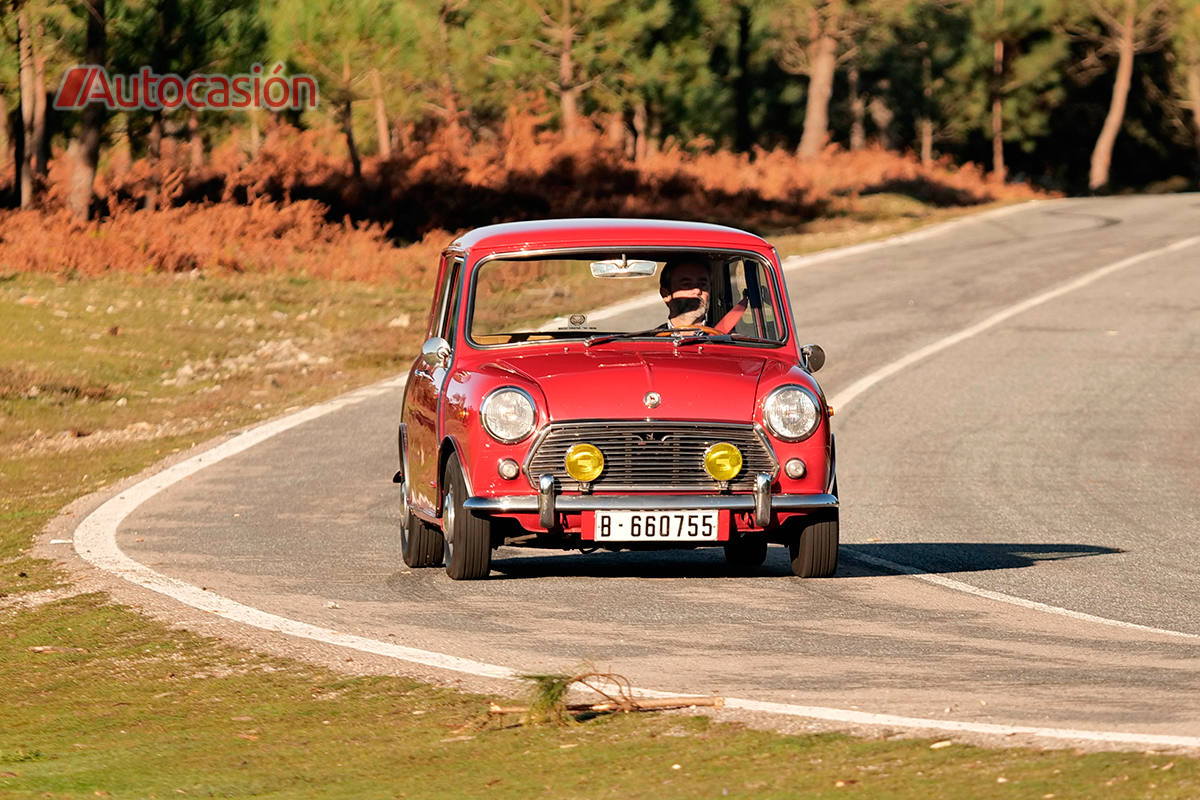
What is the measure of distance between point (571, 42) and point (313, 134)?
14.6m

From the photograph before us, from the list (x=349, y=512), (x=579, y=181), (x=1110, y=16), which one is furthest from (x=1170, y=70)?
(x=349, y=512)

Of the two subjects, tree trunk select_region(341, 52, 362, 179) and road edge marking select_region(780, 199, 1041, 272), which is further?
tree trunk select_region(341, 52, 362, 179)

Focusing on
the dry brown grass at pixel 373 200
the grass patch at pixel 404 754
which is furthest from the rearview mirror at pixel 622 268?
the dry brown grass at pixel 373 200

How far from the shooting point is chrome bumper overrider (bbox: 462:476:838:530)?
852cm

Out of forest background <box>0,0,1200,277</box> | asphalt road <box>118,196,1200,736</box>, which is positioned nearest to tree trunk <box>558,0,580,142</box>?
forest background <box>0,0,1200,277</box>

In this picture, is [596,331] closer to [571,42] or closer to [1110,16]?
[571,42]

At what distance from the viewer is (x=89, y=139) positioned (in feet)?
98.3

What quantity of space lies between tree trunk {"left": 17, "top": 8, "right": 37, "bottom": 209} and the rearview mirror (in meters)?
22.3

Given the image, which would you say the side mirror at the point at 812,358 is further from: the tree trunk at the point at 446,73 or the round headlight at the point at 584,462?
the tree trunk at the point at 446,73

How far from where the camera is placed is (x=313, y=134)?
37.4 metres

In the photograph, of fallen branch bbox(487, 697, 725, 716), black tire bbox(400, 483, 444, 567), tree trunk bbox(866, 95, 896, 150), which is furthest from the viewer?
tree trunk bbox(866, 95, 896, 150)

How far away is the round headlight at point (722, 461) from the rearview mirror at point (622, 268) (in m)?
1.29

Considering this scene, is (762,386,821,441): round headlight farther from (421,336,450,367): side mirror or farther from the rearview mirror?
(421,336,450,367): side mirror

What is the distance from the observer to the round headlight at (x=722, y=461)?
8.71m
